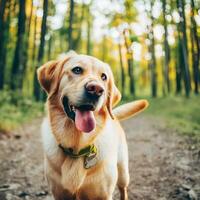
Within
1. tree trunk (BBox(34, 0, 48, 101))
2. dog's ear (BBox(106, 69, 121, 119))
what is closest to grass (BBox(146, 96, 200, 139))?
dog's ear (BBox(106, 69, 121, 119))

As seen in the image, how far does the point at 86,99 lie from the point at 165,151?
504 cm

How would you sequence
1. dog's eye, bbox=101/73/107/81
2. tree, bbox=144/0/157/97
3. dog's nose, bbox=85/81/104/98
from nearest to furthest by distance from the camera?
dog's nose, bbox=85/81/104/98 → dog's eye, bbox=101/73/107/81 → tree, bbox=144/0/157/97

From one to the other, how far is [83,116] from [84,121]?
50 millimetres

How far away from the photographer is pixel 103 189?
3984 millimetres

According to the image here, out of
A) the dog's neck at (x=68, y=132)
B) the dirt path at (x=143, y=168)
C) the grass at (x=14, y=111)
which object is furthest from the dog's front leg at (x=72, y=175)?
the grass at (x=14, y=111)

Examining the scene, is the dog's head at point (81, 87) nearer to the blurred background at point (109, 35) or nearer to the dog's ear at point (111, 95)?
the dog's ear at point (111, 95)

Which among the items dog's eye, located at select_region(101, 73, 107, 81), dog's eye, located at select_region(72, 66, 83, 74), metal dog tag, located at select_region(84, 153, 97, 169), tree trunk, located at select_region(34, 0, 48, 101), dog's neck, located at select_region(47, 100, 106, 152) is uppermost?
tree trunk, located at select_region(34, 0, 48, 101)

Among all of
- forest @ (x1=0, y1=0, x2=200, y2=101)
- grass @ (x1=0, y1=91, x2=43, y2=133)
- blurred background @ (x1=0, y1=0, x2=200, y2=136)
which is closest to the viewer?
grass @ (x1=0, y1=91, x2=43, y2=133)

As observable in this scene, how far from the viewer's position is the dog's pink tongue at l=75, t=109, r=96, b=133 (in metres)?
3.80

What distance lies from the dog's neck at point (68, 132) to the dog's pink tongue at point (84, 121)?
17cm

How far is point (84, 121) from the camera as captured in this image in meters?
3.84

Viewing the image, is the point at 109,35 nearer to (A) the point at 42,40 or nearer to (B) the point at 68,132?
(A) the point at 42,40

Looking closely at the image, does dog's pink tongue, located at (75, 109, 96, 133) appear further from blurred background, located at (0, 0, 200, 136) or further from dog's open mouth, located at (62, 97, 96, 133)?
blurred background, located at (0, 0, 200, 136)

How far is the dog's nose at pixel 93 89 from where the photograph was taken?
3607mm
